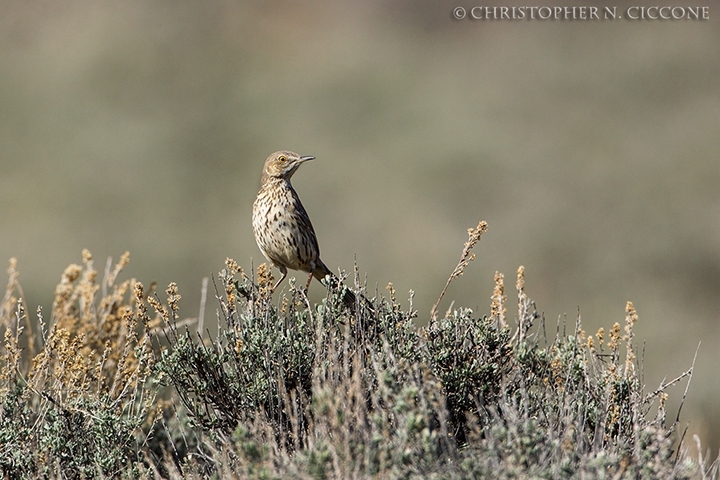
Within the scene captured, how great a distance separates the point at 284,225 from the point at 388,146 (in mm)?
19915

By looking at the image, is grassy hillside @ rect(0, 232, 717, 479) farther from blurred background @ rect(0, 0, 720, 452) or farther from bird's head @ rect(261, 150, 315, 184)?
blurred background @ rect(0, 0, 720, 452)

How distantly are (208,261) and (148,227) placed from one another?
257 centimetres

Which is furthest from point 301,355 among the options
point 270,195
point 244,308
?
point 270,195

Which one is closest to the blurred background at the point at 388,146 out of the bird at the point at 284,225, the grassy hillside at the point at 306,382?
the bird at the point at 284,225

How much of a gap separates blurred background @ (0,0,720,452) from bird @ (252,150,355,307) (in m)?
8.21

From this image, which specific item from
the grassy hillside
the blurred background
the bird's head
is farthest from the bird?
the blurred background

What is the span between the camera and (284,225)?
22.5 feet

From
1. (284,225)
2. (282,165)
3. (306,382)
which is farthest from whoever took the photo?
(282,165)

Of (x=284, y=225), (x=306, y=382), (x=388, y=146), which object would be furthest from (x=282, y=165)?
(x=388, y=146)

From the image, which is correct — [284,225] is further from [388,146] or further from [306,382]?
[388,146]

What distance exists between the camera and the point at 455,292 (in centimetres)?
1922

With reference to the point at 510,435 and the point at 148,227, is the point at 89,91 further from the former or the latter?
the point at 510,435

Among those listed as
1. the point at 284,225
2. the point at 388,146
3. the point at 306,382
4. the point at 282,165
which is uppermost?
the point at 388,146

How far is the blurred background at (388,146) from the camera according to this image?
20672 mm
